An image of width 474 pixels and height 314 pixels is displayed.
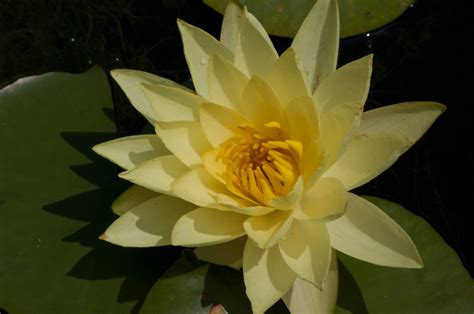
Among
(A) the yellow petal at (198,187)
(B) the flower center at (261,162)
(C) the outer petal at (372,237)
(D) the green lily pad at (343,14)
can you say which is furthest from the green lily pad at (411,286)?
(D) the green lily pad at (343,14)

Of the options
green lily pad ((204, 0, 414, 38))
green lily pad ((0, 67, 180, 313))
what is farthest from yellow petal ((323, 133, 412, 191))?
green lily pad ((204, 0, 414, 38))

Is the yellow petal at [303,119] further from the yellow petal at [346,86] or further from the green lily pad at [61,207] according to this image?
the green lily pad at [61,207]

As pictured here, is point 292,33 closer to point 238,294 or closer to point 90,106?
point 90,106

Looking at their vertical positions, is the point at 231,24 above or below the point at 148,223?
above

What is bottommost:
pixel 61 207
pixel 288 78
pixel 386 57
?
pixel 61 207

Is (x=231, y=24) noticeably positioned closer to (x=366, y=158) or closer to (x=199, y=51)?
(x=199, y=51)

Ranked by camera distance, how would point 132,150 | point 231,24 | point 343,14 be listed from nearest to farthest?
1. point 132,150
2. point 231,24
3. point 343,14

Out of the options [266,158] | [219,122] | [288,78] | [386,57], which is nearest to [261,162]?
[266,158]

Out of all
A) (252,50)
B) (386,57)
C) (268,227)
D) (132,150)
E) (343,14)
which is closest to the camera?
(268,227)

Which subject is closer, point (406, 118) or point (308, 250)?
point (308, 250)
